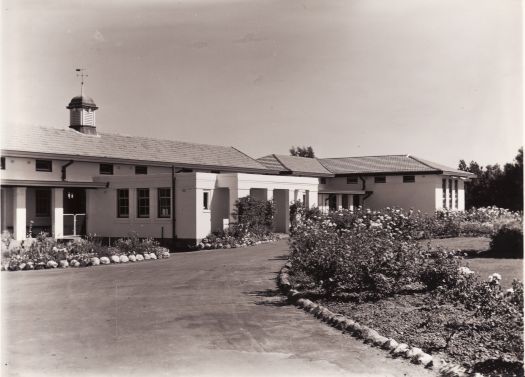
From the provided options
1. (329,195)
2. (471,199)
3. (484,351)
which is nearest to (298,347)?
(484,351)

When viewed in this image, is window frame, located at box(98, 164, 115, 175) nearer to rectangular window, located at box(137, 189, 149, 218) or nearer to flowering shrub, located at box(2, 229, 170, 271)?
rectangular window, located at box(137, 189, 149, 218)

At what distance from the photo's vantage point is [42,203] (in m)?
27.0

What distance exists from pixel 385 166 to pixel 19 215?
80.2 feet

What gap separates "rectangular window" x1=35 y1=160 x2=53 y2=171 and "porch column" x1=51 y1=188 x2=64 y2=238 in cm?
102

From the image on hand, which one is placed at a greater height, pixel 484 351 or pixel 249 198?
pixel 249 198

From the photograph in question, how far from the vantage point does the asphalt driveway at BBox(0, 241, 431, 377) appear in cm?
634

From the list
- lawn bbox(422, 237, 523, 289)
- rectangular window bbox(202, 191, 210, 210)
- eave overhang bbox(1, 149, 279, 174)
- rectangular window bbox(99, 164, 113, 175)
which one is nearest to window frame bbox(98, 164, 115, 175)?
rectangular window bbox(99, 164, 113, 175)

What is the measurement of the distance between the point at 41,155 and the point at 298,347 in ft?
63.4

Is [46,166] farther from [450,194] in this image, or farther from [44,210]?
[450,194]

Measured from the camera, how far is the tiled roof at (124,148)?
78.3ft

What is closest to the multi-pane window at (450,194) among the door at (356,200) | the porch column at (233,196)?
the door at (356,200)

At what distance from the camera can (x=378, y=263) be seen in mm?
9812

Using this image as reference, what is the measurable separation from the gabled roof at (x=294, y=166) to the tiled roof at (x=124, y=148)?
2.05 m

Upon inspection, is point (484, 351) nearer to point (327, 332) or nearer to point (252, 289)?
point (327, 332)
